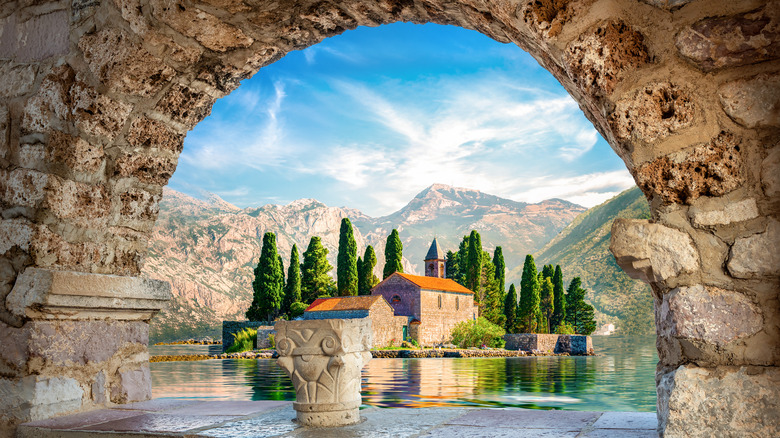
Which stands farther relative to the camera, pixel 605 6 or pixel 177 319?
pixel 177 319

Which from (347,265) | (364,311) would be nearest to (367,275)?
(347,265)

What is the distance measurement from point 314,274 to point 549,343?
56.4 ft

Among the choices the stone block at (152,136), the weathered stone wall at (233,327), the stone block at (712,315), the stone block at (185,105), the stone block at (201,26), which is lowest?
the weathered stone wall at (233,327)

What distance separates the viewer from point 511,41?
301cm

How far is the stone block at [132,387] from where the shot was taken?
3.99m

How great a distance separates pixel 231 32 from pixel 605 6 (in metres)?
2.23

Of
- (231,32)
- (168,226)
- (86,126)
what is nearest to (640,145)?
(231,32)

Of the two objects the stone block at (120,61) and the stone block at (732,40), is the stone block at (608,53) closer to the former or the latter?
the stone block at (732,40)

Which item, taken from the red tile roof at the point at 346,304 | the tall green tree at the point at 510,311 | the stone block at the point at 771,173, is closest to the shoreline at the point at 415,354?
the red tile roof at the point at 346,304

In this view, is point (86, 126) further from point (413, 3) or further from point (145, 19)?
point (413, 3)

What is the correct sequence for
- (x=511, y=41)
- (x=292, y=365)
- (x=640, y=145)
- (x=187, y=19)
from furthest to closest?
(x=292, y=365) → (x=187, y=19) → (x=511, y=41) → (x=640, y=145)

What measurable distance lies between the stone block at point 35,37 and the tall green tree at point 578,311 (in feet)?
156

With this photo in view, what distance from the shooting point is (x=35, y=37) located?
391 centimetres

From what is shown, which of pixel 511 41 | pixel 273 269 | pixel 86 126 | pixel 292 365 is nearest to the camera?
pixel 511 41
